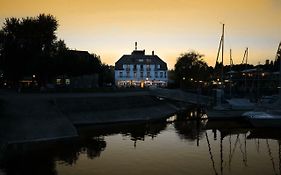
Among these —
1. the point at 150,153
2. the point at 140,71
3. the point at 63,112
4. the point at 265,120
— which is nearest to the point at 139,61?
the point at 140,71

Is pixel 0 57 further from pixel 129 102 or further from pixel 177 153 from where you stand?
pixel 177 153

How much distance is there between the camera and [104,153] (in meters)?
42.5

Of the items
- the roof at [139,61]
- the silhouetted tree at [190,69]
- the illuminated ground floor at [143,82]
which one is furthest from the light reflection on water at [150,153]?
the roof at [139,61]

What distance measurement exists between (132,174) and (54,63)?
54.4 meters

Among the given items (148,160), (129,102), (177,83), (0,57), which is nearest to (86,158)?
(148,160)

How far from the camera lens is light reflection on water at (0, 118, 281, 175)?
3525 centimetres

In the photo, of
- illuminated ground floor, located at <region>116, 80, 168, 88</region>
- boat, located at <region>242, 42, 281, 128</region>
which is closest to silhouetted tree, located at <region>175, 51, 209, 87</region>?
illuminated ground floor, located at <region>116, 80, 168, 88</region>

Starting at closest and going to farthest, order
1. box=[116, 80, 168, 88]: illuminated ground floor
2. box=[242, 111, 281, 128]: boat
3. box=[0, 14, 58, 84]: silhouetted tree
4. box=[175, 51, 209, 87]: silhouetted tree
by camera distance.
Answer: box=[242, 111, 281, 128]: boat
box=[0, 14, 58, 84]: silhouetted tree
box=[175, 51, 209, 87]: silhouetted tree
box=[116, 80, 168, 88]: illuminated ground floor

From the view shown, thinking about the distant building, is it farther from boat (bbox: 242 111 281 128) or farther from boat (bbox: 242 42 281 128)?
boat (bbox: 242 111 281 128)

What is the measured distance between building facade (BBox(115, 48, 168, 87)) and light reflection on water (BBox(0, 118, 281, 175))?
8832 centimetres

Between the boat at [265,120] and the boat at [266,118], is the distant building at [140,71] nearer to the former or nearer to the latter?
the boat at [266,118]

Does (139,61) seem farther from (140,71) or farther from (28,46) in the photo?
(28,46)

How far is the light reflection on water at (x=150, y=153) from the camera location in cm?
3525

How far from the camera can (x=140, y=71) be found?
14850cm
